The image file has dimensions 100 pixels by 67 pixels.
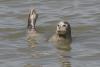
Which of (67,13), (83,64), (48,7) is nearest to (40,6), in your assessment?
(48,7)

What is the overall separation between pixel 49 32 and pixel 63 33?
3.94 feet

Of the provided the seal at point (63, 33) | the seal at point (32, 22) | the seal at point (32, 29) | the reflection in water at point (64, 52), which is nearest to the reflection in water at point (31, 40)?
the seal at point (32, 29)

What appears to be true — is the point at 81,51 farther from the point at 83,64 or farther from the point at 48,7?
the point at 48,7

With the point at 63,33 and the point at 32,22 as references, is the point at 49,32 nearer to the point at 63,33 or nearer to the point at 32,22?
the point at 32,22

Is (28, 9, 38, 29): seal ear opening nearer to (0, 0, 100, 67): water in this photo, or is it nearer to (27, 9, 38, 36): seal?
(27, 9, 38, 36): seal

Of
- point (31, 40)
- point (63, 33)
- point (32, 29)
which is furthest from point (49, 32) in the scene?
point (63, 33)

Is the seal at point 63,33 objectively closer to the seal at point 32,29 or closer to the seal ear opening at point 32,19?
the seal at point 32,29

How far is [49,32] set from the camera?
36.6 ft

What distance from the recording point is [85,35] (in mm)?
10766

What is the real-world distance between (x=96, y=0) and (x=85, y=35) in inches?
116

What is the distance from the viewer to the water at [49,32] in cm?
878

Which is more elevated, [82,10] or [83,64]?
[82,10]

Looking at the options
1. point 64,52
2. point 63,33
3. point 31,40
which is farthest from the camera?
point 31,40

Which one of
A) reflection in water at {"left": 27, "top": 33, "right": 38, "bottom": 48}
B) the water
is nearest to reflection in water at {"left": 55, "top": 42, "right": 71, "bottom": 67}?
the water
